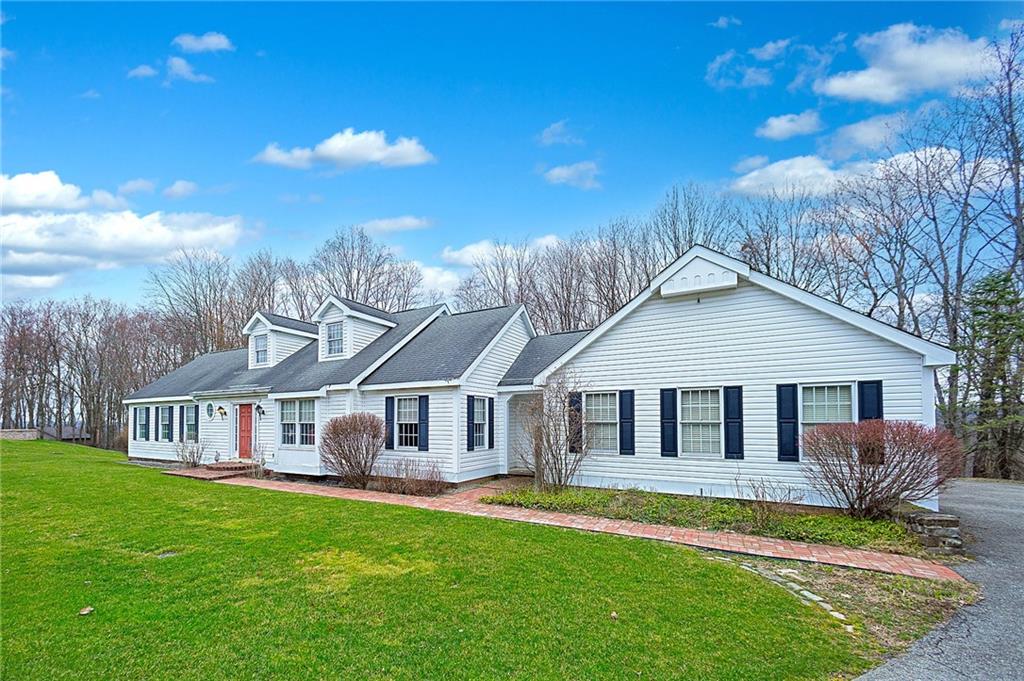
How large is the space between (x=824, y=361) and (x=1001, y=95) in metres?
16.5

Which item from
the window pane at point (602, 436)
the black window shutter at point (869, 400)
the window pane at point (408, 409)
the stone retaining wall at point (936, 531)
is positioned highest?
the black window shutter at point (869, 400)

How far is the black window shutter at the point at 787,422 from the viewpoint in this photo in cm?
990

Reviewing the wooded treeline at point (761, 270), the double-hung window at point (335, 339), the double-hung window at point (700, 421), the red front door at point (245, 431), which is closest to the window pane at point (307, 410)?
the double-hung window at point (335, 339)

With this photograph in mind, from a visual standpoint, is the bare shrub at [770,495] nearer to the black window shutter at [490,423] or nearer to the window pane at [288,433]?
the black window shutter at [490,423]

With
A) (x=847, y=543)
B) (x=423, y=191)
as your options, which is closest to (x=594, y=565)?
(x=847, y=543)

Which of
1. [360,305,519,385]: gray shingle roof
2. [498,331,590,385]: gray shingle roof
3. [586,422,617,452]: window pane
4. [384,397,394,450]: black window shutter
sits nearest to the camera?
[586,422,617,452]: window pane

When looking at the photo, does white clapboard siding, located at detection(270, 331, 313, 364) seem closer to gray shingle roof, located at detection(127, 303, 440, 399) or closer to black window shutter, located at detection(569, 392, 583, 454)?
gray shingle roof, located at detection(127, 303, 440, 399)

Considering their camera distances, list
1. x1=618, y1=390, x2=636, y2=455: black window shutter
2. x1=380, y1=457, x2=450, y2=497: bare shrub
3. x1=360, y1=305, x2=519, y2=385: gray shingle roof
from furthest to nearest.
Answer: x1=360, y1=305, x2=519, y2=385: gray shingle roof
x1=380, y1=457, x2=450, y2=497: bare shrub
x1=618, y1=390, x2=636, y2=455: black window shutter

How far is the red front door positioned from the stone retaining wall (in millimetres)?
18618

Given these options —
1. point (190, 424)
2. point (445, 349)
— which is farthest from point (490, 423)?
point (190, 424)

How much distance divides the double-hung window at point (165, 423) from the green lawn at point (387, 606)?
13.7m

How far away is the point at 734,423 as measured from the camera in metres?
10.6

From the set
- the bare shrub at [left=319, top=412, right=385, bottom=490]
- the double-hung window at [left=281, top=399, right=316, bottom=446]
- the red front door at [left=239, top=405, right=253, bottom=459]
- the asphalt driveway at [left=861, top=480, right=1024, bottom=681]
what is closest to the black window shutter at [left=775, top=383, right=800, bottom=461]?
the asphalt driveway at [left=861, top=480, right=1024, bottom=681]

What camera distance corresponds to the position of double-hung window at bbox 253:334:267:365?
2016cm
